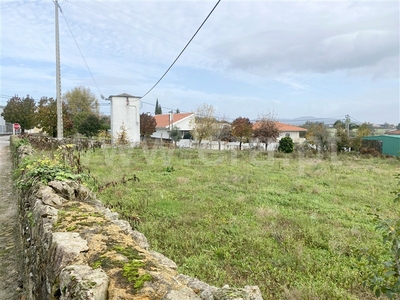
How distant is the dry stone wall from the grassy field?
1.68 metres

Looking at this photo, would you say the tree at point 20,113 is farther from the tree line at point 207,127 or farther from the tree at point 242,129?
the tree at point 242,129

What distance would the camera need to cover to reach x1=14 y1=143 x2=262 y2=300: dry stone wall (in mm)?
1105

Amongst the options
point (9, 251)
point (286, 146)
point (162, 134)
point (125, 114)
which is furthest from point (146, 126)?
point (9, 251)

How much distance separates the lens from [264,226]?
5.05 metres

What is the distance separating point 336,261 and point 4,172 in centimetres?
956

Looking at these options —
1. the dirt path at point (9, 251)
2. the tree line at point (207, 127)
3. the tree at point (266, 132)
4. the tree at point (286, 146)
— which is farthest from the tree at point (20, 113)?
the dirt path at point (9, 251)

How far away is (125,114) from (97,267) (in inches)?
995

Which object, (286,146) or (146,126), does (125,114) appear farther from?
(286,146)

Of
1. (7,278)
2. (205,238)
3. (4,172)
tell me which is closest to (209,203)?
(205,238)

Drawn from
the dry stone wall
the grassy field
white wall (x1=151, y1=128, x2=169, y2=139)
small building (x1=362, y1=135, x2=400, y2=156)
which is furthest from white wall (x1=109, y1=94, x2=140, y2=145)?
the dry stone wall

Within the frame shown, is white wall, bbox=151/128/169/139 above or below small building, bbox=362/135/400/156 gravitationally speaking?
above

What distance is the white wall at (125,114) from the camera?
24984mm

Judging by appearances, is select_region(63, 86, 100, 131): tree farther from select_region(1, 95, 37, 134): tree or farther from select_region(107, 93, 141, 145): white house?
select_region(107, 93, 141, 145): white house

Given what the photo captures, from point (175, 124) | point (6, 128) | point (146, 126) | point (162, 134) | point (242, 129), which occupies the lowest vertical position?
point (162, 134)
